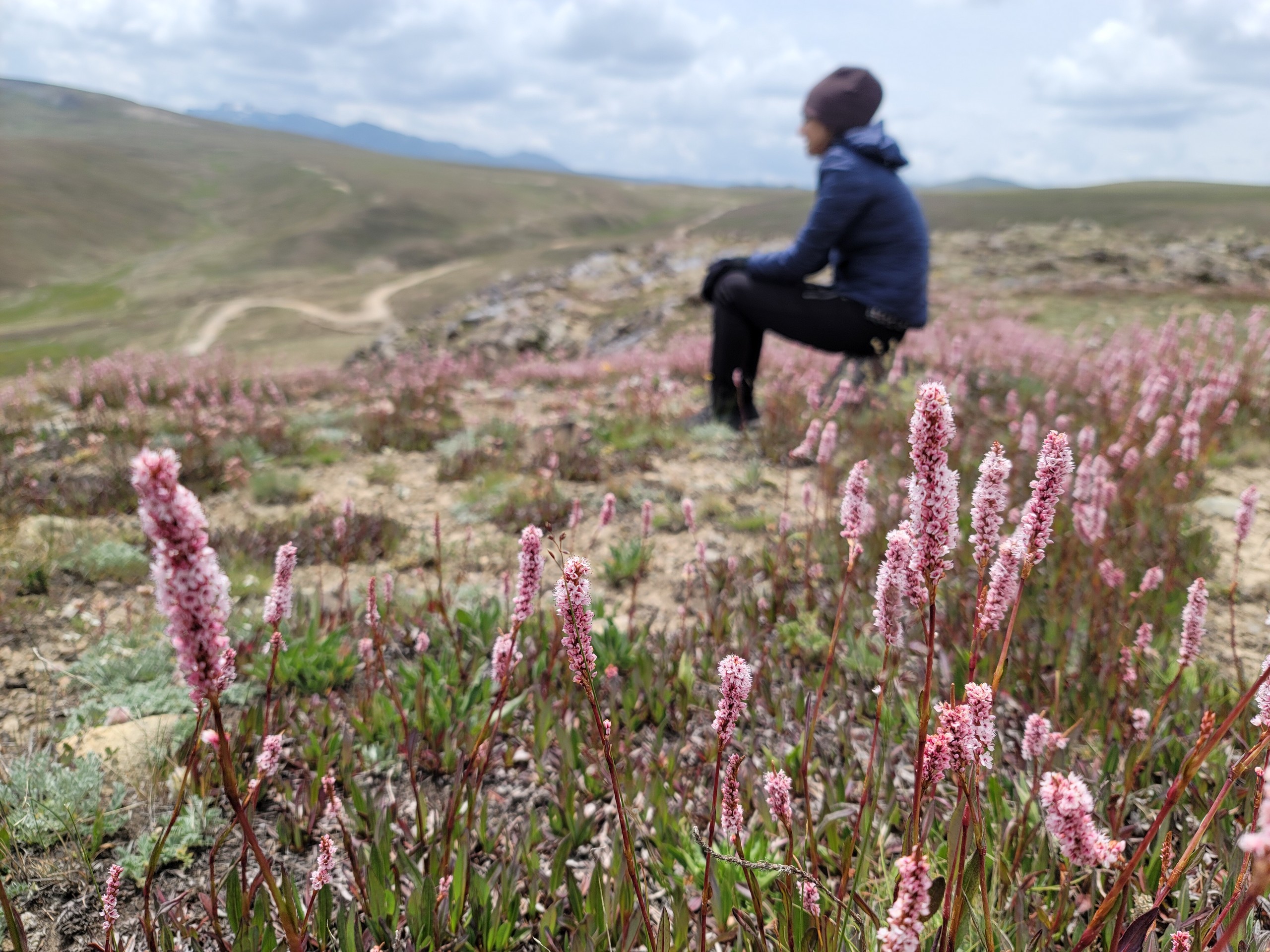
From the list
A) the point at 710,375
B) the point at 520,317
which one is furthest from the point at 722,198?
the point at 710,375

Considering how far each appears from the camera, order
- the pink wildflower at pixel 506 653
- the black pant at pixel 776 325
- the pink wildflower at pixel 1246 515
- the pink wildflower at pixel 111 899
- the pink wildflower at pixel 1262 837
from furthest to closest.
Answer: the black pant at pixel 776 325
the pink wildflower at pixel 1246 515
the pink wildflower at pixel 506 653
the pink wildflower at pixel 111 899
the pink wildflower at pixel 1262 837

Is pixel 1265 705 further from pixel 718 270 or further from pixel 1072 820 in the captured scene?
pixel 718 270

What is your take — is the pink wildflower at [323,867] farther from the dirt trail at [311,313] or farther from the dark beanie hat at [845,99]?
the dirt trail at [311,313]

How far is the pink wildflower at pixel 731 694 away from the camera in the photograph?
1335 mm

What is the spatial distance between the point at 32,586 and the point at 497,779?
3334 millimetres

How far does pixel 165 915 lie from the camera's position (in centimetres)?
197

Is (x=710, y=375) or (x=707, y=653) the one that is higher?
(x=710, y=375)

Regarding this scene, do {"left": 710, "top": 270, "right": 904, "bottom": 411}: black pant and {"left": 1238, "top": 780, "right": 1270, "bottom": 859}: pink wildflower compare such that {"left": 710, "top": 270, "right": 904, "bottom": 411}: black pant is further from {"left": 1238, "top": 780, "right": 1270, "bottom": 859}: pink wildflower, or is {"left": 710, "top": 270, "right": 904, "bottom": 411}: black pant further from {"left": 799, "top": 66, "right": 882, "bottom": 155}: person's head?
{"left": 1238, "top": 780, "right": 1270, "bottom": 859}: pink wildflower

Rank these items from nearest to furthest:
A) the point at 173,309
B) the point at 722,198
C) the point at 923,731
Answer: the point at 923,731 → the point at 173,309 → the point at 722,198

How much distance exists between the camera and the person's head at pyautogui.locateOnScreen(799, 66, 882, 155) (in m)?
7.00

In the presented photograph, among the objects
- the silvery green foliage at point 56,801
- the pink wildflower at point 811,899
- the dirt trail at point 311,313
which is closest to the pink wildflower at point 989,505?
the pink wildflower at point 811,899

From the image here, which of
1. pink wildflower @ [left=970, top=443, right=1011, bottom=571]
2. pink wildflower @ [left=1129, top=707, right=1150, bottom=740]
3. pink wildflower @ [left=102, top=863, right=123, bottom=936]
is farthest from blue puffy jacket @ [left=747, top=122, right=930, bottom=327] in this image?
pink wildflower @ [left=102, top=863, right=123, bottom=936]

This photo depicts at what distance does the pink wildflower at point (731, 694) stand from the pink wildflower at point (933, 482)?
0.39 m

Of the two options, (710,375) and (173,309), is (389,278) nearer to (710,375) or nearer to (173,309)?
(173,309)
